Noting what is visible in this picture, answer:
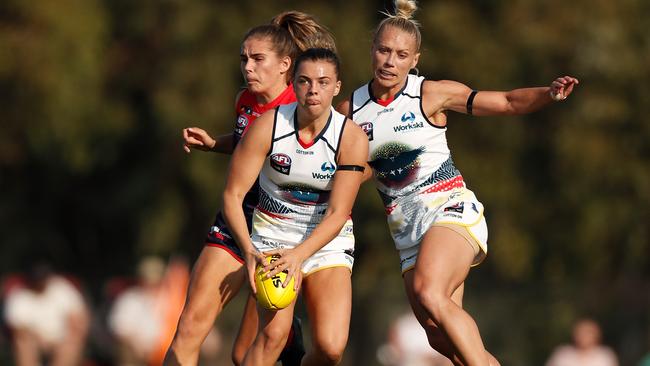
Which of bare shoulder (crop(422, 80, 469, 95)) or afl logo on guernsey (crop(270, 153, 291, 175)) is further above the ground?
bare shoulder (crop(422, 80, 469, 95))

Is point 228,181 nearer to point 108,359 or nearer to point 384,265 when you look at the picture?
point 108,359

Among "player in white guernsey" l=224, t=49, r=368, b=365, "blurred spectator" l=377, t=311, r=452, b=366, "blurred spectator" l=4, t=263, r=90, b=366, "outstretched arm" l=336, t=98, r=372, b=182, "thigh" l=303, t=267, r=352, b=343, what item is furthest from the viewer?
"blurred spectator" l=4, t=263, r=90, b=366

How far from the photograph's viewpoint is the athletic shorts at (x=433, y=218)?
768 cm

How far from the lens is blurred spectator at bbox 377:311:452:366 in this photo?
53.5 ft

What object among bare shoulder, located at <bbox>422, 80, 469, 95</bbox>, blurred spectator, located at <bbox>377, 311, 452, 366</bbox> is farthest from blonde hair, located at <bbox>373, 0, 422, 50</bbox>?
blurred spectator, located at <bbox>377, 311, 452, 366</bbox>

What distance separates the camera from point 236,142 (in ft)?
26.1

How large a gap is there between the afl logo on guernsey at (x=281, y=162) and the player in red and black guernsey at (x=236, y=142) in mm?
513

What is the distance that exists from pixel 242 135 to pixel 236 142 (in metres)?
0.15

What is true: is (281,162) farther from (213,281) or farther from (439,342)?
(439,342)

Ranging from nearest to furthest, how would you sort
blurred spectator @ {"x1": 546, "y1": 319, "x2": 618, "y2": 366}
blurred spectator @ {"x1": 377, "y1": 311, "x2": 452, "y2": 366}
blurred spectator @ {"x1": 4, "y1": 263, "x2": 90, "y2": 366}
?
blurred spectator @ {"x1": 546, "y1": 319, "x2": 618, "y2": 366} → blurred spectator @ {"x1": 377, "y1": 311, "x2": 452, "y2": 366} → blurred spectator @ {"x1": 4, "y1": 263, "x2": 90, "y2": 366}

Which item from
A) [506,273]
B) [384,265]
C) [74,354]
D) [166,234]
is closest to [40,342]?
[74,354]

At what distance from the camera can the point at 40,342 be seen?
56.4 ft

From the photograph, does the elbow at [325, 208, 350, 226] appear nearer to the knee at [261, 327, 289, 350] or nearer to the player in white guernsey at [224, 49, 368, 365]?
the player in white guernsey at [224, 49, 368, 365]

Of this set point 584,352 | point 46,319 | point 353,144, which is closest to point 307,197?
point 353,144
